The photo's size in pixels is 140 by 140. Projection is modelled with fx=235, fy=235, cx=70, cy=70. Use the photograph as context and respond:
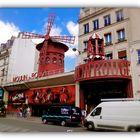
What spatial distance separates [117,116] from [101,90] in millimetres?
4701

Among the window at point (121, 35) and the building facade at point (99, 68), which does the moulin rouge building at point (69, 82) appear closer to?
the building facade at point (99, 68)

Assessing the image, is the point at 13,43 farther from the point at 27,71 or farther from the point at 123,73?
the point at 123,73

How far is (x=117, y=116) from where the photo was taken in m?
8.38

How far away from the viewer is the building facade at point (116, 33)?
11984 mm

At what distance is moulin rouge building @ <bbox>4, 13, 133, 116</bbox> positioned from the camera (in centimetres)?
1205

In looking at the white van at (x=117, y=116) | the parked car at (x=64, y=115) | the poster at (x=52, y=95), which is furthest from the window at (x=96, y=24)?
the white van at (x=117, y=116)

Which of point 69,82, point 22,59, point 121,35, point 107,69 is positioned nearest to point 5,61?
point 22,59

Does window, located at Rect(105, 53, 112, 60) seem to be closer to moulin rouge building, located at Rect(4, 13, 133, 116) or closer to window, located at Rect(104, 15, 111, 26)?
moulin rouge building, located at Rect(4, 13, 133, 116)

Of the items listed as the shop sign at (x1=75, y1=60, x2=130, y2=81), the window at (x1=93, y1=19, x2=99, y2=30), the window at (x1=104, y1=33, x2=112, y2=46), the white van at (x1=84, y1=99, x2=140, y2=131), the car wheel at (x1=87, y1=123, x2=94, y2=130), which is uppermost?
the window at (x1=93, y1=19, x2=99, y2=30)

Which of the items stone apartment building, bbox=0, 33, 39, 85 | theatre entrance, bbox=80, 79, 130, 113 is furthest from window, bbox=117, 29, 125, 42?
stone apartment building, bbox=0, 33, 39, 85

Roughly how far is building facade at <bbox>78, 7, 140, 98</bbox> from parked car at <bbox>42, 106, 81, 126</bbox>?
310 centimetres

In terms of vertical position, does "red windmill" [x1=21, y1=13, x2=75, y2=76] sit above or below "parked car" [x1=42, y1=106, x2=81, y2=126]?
above

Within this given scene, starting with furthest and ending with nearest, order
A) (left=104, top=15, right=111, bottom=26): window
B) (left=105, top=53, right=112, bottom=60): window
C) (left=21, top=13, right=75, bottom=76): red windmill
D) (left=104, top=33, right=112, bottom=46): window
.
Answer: (left=21, top=13, right=75, bottom=76): red windmill, (left=104, top=15, right=111, bottom=26): window, (left=104, top=33, right=112, bottom=46): window, (left=105, top=53, right=112, bottom=60): window
